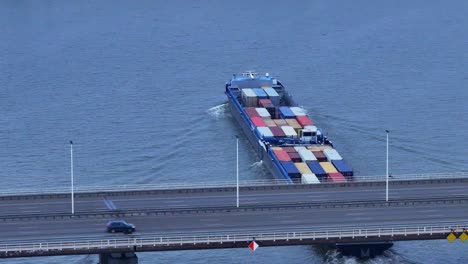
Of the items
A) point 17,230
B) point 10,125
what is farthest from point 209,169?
point 17,230

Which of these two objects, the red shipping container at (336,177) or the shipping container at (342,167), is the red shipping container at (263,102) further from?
the red shipping container at (336,177)

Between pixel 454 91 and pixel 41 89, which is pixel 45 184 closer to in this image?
pixel 41 89

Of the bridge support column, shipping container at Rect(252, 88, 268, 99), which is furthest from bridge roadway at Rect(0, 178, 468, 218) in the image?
shipping container at Rect(252, 88, 268, 99)

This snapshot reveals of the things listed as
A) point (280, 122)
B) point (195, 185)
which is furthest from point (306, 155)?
point (280, 122)

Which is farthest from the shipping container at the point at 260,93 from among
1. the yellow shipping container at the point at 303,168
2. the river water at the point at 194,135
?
the yellow shipping container at the point at 303,168

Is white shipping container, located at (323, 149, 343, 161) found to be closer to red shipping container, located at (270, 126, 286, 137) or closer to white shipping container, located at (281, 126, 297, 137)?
white shipping container, located at (281, 126, 297, 137)

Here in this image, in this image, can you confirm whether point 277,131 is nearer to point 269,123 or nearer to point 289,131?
point 289,131
